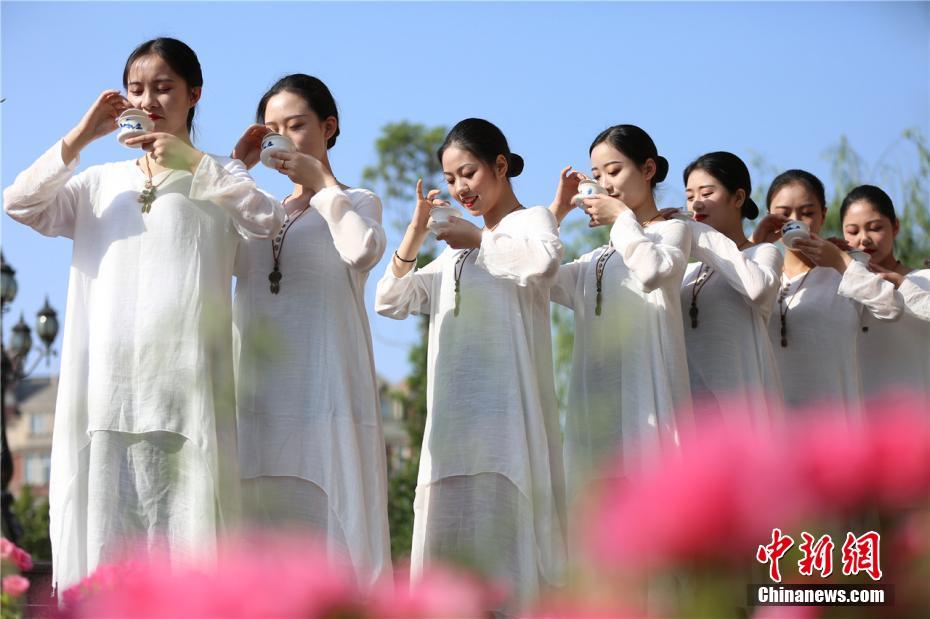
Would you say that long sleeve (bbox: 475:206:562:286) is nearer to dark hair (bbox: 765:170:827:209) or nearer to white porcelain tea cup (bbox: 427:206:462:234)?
white porcelain tea cup (bbox: 427:206:462:234)

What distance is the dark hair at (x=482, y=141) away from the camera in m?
4.90

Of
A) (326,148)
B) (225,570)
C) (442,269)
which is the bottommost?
(225,570)

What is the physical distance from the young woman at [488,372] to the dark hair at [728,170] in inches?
43.7

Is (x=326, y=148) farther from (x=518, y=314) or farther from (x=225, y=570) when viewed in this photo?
(x=225, y=570)

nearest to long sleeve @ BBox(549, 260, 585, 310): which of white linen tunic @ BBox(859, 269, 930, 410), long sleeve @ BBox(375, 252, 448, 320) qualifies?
long sleeve @ BBox(375, 252, 448, 320)

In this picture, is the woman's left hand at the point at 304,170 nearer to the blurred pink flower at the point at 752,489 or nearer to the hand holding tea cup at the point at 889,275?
the hand holding tea cup at the point at 889,275

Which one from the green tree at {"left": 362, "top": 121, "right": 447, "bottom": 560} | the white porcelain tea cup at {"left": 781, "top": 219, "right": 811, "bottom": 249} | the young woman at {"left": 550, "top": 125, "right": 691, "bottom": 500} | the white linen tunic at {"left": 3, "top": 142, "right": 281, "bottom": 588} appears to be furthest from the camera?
the green tree at {"left": 362, "top": 121, "right": 447, "bottom": 560}

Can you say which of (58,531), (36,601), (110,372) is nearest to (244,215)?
(110,372)

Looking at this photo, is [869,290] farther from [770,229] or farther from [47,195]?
[47,195]

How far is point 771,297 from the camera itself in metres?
5.25

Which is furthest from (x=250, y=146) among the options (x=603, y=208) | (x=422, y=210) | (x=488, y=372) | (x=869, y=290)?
(x=869, y=290)

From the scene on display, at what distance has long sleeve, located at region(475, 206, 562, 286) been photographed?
180 inches

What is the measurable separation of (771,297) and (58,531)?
2.95m

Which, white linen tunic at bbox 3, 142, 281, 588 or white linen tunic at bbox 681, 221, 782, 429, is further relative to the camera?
white linen tunic at bbox 681, 221, 782, 429
